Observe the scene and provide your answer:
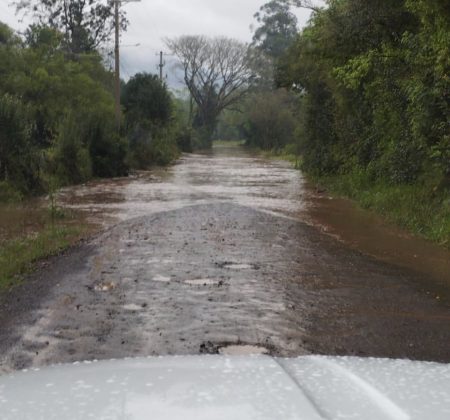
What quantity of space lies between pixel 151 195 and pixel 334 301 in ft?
40.6

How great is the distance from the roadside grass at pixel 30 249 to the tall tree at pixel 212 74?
65844 millimetres

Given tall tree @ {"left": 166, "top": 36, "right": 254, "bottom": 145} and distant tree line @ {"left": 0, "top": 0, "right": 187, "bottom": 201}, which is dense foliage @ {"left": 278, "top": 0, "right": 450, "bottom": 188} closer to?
distant tree line @ {"left": 0, "top": 0, "right": 187, "bottom": 201}

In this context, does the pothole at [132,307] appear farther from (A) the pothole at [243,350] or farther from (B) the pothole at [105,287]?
(A) the pothole at [243,350]

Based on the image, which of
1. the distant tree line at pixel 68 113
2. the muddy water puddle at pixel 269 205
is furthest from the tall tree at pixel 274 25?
the muddy water puddle at pixel 269 205

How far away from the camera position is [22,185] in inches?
706

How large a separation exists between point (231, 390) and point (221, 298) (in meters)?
4.57

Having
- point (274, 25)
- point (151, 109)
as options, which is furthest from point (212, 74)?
point (151, 109)

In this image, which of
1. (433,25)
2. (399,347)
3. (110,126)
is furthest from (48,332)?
(110,126)

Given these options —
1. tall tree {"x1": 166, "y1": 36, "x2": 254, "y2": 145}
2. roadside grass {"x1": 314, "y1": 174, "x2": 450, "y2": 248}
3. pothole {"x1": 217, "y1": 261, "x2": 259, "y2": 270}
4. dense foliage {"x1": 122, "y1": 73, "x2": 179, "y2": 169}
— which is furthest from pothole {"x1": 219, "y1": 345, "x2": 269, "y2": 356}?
tall tree {"x1": 166, "y1": 36, "x2": 254, "y2": 145}

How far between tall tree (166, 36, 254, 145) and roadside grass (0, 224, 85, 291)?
6584 centimetres

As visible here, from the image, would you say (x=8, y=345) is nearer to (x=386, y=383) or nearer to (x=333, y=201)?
(x=386, y=383)

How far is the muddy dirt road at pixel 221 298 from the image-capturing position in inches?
223

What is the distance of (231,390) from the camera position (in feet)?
8.59

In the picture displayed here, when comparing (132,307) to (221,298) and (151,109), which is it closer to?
(221,298)
